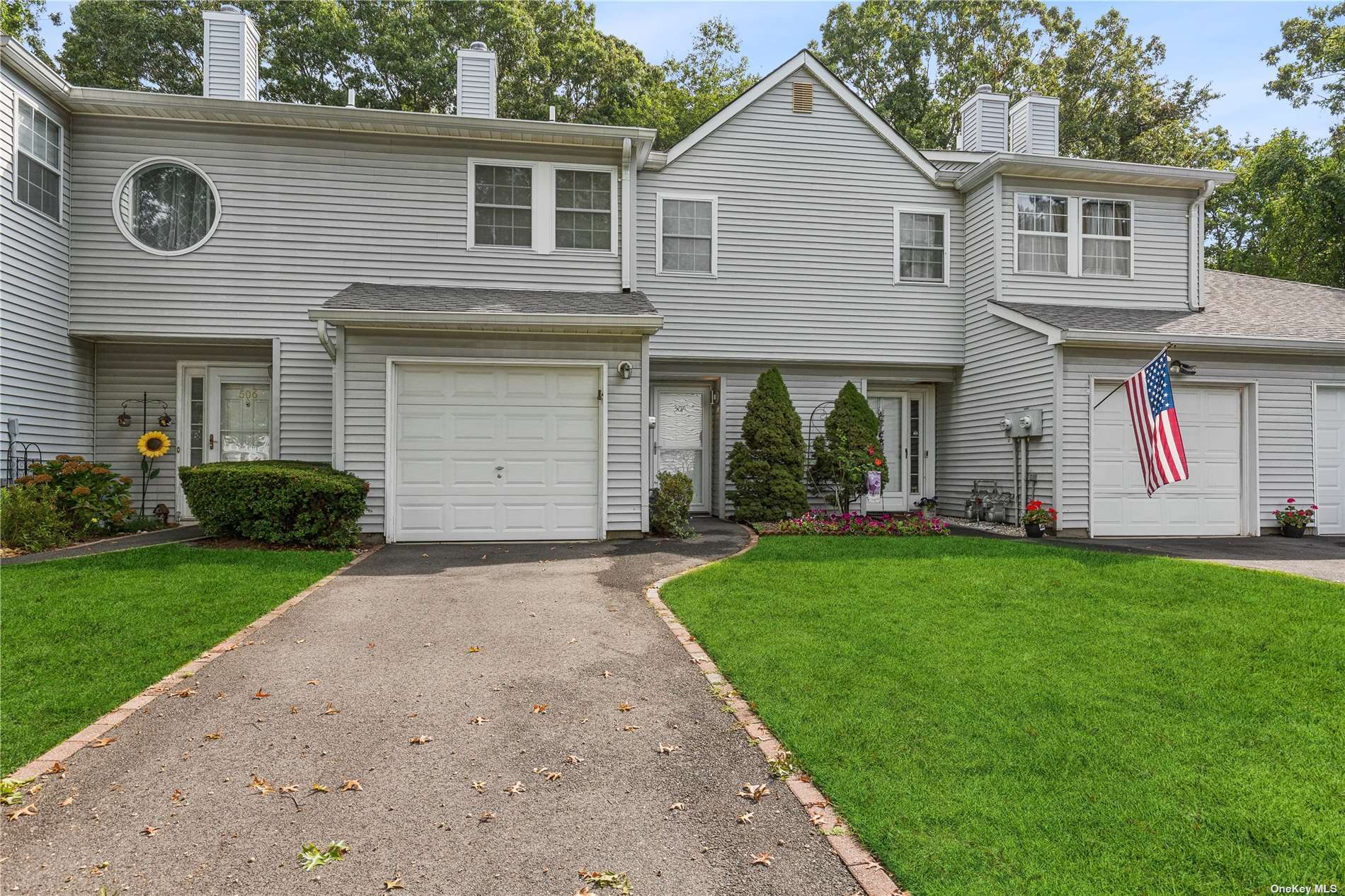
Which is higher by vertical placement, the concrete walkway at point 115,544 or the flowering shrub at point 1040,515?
the flowering shrub at point 1040,515

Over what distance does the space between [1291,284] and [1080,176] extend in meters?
6.36

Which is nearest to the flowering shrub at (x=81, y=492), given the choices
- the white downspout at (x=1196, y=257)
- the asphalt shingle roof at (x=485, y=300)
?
the asphalt shingle roof at (x=485, y=300)

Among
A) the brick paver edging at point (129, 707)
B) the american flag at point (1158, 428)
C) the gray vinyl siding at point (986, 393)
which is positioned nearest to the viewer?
the brick paver edging at point (129, 707)

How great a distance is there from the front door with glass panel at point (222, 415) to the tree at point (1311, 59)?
2687cm

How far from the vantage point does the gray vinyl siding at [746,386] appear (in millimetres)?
12203

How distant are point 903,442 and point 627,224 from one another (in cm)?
624

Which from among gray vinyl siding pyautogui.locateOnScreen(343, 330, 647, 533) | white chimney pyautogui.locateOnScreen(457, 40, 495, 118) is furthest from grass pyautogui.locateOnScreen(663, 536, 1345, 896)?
white chimney pyautogui.locateOnScreen(457, 40, 495, 118)

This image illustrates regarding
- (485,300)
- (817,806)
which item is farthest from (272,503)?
(817,806)

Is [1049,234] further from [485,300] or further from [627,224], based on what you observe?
[485,300]

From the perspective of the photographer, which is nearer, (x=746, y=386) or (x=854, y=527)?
(x=854, y=527)

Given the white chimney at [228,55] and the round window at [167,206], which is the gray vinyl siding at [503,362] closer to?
the round window at [167,206]

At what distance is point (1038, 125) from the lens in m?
13.7

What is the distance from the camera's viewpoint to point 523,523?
9430 millimetres

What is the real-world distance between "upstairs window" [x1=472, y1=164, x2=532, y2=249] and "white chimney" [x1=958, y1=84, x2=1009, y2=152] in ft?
28.7
